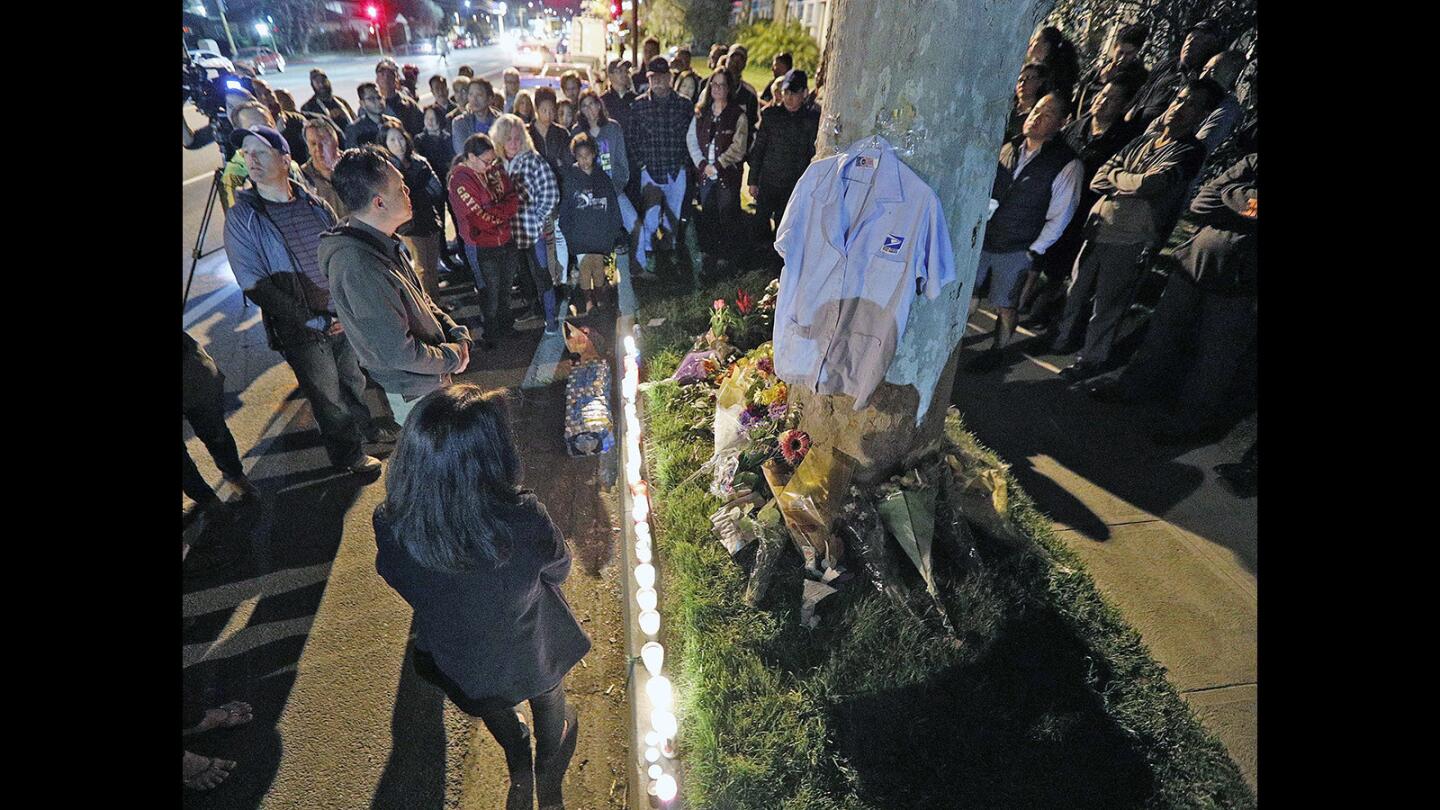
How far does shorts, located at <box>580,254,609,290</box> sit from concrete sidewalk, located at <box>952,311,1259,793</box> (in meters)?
3.65

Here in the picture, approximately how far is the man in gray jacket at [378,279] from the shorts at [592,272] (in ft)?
10.5

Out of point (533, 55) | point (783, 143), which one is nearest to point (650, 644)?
point (783, 143)

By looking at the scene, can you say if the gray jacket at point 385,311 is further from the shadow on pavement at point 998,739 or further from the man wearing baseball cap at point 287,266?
the shadow on pavement at point 998,739

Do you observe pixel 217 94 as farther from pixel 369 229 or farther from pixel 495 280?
pixel 369 229

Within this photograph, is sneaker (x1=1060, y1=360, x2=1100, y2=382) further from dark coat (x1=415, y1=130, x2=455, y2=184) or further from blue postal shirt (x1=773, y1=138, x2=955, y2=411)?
dark coat (x1=415, y1=130, x2=455, y2=184)

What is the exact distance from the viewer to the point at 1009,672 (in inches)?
109

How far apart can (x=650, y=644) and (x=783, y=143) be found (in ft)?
17.7

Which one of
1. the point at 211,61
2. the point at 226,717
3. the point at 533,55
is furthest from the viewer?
the point at 533,55

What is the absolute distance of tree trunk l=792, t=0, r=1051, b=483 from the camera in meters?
2.41

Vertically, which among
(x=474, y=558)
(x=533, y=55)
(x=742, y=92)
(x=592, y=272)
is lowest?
(x=592, y=272)

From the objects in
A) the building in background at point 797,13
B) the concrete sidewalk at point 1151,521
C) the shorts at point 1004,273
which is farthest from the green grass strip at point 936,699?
the building in background at point 797,13

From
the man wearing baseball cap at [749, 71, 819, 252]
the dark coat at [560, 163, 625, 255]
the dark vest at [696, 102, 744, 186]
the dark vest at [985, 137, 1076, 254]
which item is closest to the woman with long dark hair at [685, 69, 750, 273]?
the dark vest at [696, 102, 744, 186]

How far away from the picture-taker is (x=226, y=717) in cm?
276
